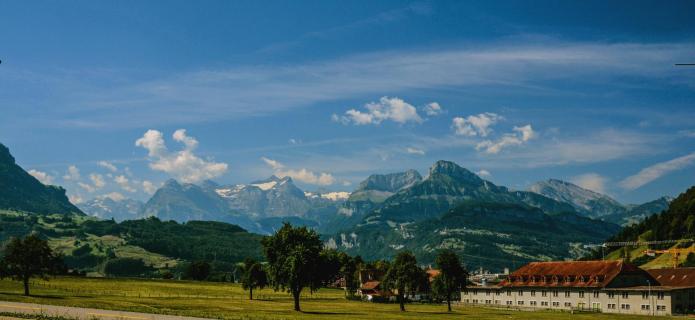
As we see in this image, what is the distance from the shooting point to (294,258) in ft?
342

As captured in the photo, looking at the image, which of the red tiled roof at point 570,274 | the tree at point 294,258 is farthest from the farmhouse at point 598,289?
the tree at point 294,258

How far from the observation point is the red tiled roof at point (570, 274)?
492 feet

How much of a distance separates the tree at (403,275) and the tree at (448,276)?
4333 millimetres

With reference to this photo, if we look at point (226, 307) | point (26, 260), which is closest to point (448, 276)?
point (226, 307)

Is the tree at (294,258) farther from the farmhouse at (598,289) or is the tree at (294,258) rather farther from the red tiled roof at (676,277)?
the red tiled roof at (676,277)

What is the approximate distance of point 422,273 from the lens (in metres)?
133

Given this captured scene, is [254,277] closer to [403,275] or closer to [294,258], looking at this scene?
[403,275]

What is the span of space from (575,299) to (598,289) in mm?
7195

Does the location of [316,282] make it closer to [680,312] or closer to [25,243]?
[25,243]

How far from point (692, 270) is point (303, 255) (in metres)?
104

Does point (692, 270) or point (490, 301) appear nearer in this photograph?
point (692, 270)

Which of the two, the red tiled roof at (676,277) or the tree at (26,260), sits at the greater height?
the tree at (26,260)

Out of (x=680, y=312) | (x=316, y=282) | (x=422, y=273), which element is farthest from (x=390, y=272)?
(x=680, y=312)

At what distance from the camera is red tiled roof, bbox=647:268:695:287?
5989 inches
